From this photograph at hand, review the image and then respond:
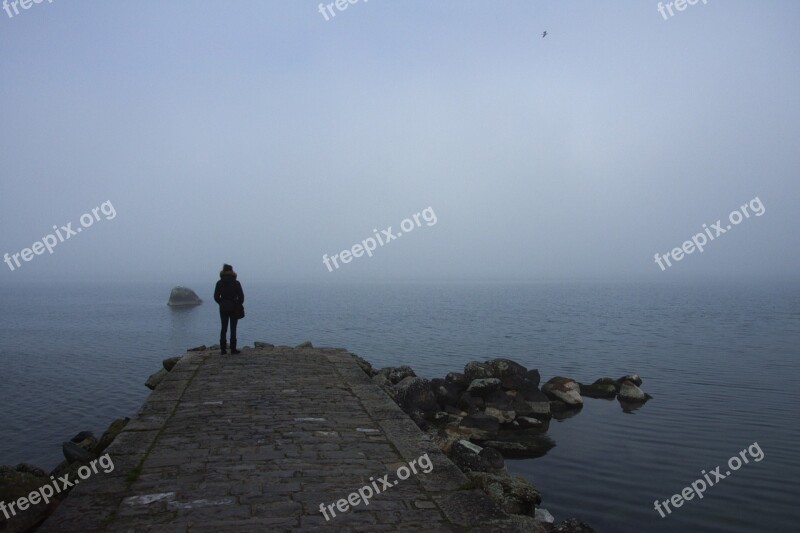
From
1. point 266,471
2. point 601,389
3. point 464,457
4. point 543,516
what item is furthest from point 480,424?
point 266,471

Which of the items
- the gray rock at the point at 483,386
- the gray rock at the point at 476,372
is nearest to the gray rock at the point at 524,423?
the gray rock at the point at 483,386

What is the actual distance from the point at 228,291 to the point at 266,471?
876 centimetres

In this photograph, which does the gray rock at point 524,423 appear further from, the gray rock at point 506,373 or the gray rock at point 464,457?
the gray rock at point 464,457

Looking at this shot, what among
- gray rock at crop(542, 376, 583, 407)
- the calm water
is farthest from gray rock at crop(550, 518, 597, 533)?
gray rock at crop(542, 376, 583, 407)

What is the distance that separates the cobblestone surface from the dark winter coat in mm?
3851

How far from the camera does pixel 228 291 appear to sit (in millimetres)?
14242

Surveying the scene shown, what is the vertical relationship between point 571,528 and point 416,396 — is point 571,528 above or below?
below

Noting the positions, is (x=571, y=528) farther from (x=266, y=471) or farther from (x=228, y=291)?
(x=228, y=291)

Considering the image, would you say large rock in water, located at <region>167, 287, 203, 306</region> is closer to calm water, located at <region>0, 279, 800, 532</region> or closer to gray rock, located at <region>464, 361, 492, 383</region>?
calm water, located at <region>0, 279, 800, 532</region>

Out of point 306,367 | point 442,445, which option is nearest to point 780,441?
point 442,445

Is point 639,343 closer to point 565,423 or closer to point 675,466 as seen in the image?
point 565,423

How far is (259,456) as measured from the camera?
6.64m

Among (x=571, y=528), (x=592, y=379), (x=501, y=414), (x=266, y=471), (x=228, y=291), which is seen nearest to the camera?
(x=266, y=471)

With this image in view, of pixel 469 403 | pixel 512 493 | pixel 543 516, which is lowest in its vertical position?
pixel 469 403
